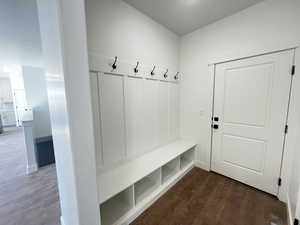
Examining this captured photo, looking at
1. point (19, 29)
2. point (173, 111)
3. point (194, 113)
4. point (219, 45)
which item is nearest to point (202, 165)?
point (194, 113)

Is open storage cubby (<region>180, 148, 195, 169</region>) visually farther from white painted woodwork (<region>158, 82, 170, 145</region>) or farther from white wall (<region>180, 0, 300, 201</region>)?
white painted woodwork (<region>158, 82, 170, 145</region>)

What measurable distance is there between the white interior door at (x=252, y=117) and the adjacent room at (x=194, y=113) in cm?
1

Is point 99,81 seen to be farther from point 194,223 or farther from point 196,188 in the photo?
point 196,188

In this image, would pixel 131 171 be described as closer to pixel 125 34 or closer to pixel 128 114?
pixel 128 114

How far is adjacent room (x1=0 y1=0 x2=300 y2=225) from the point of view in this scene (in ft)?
5.06

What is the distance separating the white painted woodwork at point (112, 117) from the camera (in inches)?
65.0

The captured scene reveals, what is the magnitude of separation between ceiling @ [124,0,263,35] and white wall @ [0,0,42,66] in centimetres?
133

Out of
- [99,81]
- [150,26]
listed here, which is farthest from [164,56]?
[99,81]

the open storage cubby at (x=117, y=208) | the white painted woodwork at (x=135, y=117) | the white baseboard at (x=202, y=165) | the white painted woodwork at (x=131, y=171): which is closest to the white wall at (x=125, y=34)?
the white painted woodwork at (x=135, y=117)

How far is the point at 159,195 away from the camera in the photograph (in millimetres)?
1896

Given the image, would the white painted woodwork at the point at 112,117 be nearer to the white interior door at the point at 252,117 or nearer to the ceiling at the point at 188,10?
the ceiling at the point at 188,10

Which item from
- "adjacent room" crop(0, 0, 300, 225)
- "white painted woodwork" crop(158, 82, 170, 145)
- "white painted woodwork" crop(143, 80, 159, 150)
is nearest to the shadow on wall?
"adjacent room" crop(0, 0, 300, 225)

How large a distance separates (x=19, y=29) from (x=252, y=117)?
3.94 metres

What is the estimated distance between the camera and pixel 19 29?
212 centimetres
